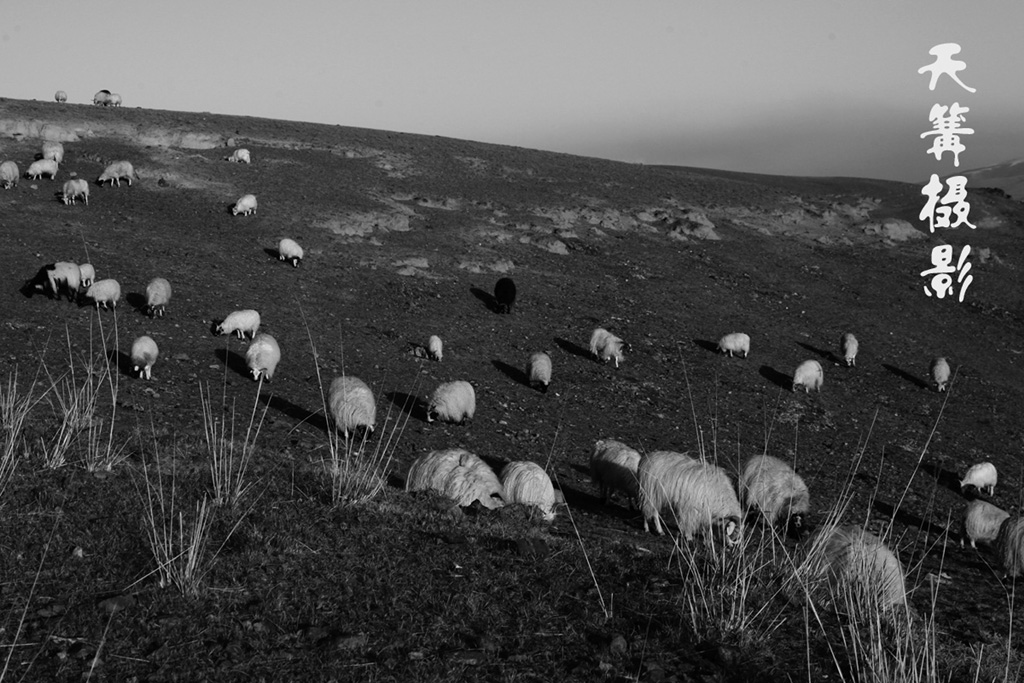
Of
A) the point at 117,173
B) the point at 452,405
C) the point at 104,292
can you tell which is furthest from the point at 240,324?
the point at 117,173

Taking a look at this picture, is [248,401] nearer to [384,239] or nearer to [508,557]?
[508,557]

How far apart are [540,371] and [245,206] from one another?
44.9ft

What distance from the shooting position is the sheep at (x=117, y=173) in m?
29.4

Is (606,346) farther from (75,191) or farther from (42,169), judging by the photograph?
(42,169)

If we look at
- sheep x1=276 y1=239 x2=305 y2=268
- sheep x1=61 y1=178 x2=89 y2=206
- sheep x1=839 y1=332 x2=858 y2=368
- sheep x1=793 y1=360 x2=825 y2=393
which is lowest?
sheep x1=793 y1=360 x2=825 y2=393

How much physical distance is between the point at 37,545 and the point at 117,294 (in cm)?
1394

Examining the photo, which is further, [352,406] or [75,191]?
[75,191]

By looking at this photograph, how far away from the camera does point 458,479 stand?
1073 cm

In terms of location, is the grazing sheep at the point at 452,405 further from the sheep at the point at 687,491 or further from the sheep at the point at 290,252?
the sheep at the point at 290,252

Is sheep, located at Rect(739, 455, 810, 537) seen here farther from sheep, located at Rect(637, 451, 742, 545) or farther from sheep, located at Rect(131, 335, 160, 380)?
sheep, located at Rect(131, 335, 160, 380)

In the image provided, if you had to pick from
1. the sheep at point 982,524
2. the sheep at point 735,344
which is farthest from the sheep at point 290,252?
the sheep at point 982,524

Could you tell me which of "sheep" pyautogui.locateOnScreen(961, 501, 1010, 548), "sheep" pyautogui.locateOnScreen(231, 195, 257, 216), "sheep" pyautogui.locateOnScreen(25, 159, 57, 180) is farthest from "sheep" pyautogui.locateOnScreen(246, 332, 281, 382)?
"sheep" pyautogui.locateOnScreen(25, 159, 57, 180)

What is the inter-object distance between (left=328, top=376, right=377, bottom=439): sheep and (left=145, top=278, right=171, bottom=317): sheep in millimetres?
6331

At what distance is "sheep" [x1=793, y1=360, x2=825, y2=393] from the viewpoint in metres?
22.7
